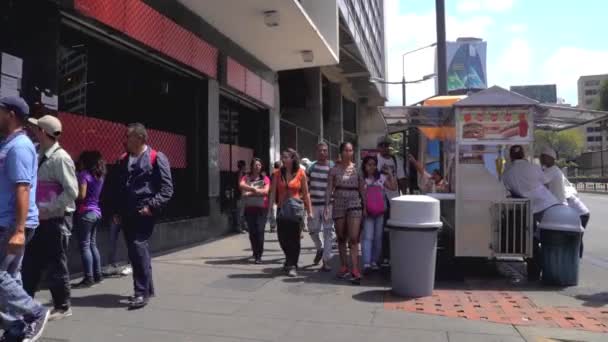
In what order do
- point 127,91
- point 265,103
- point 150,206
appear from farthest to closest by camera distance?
point 265,103
point 127,91
point 150,206

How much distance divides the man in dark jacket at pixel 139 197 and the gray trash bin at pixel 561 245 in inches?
181

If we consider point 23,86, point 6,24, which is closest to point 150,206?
point 23,86

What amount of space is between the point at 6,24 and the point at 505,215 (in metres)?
6.44

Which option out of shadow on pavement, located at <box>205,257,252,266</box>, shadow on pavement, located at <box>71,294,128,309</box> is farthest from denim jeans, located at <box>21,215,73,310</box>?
shadow on pavement, located at <box>205,257,252,266</box>

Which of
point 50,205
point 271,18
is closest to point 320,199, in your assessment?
point 50,205

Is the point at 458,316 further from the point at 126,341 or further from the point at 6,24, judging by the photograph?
the point at 6,24

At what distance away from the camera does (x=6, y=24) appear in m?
6.37

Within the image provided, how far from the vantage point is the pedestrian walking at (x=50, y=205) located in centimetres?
486

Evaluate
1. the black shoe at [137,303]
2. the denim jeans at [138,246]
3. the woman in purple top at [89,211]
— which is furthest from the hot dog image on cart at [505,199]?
the woman in purple top at [89,211]

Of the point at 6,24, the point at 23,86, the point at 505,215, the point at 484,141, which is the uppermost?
the point at 6,24

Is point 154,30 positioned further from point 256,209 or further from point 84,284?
point 84,284

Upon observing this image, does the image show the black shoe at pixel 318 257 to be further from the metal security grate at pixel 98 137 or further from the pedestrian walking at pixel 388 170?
the metal security grate at pixel 98 137

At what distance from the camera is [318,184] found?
26.9 feet

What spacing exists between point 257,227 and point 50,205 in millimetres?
4141
